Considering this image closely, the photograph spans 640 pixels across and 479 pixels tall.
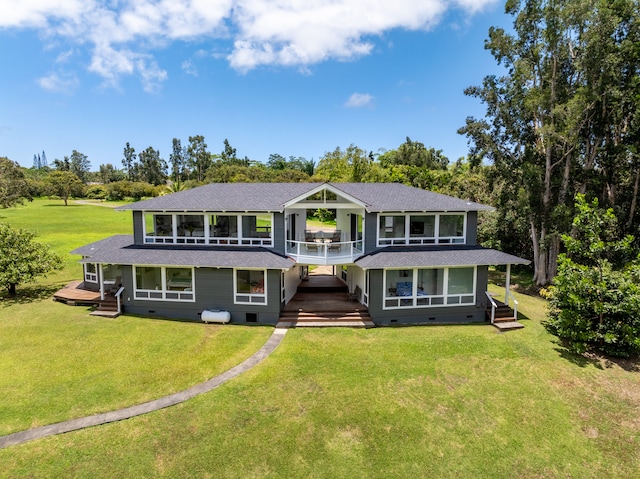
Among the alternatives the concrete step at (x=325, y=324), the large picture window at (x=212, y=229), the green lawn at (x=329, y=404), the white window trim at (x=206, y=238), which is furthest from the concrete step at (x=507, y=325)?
the large picture window at (x=212, y=229)

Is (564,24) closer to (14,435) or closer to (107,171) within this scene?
(14,435)

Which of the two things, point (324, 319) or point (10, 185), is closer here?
point (324, 319)

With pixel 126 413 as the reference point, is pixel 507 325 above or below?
above

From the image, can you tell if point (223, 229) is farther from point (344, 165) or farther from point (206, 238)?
point (344, 165)

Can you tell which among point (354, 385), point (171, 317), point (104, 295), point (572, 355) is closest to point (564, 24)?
point (572, 355)

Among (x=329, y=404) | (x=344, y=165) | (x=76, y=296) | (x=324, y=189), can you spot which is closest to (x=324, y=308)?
(x=324, y=189)

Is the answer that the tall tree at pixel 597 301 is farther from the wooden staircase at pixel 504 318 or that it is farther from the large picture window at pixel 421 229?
the large picture window at pixel 421 229
